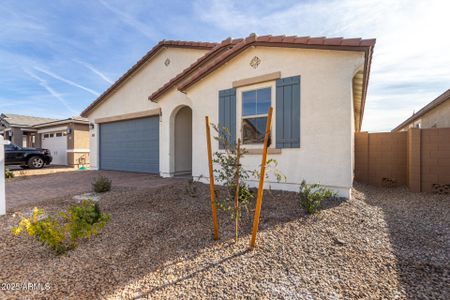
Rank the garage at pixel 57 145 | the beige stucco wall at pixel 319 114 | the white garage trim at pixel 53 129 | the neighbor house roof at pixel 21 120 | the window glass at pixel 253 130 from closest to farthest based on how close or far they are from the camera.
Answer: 1. the beige stucco wall at pixel 319 114
2. the window glass at pixel 253 130
3. the white garage trim at pixel 53 129
4. the garage at pixel 57 145
5. the neighbor house roof at pixel 21 120

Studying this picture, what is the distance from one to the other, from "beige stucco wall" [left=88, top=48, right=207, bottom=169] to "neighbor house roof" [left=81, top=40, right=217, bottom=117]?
0.56 feet

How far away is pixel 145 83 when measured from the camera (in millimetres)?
11086

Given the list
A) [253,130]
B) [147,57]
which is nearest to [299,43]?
[253,130]

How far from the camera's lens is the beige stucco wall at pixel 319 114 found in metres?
5.18

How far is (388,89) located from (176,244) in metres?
20.3

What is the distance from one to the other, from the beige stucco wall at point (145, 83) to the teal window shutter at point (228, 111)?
352 cm

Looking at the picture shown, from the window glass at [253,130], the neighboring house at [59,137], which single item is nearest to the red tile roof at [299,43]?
the window glass at [253,130]

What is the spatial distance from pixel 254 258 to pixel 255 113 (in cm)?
421

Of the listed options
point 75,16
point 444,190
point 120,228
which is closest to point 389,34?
point 444,190

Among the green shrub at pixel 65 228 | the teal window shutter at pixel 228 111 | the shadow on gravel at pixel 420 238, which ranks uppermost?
the teal window shutter at pixel 228 111

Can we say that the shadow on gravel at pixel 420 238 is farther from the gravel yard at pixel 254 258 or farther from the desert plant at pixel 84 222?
the desert plant at pixel 84 222

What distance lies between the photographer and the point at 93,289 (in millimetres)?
2527

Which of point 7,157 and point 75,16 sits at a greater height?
point 75,16

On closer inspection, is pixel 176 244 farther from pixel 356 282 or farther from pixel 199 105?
pixel 199 105
